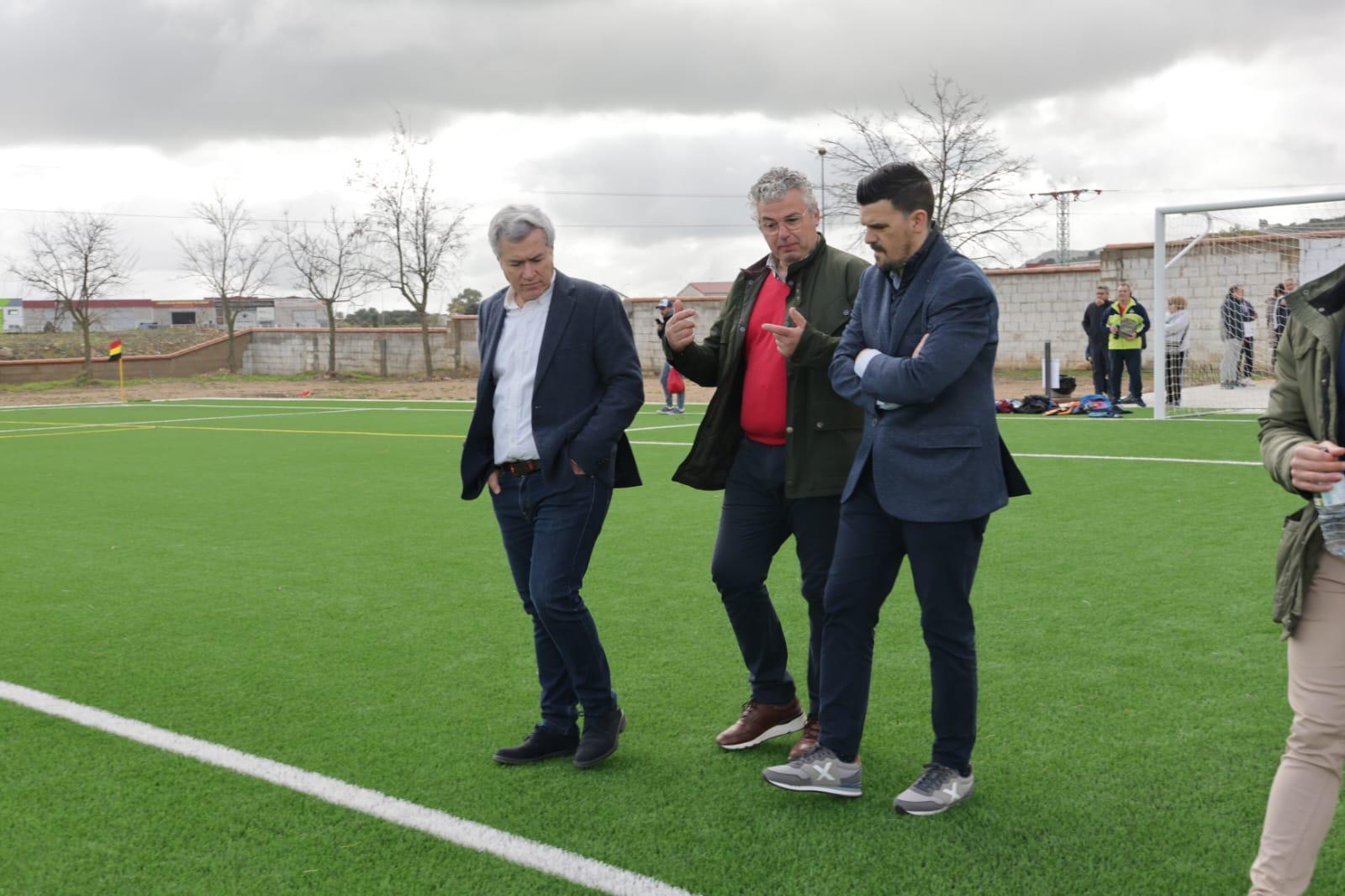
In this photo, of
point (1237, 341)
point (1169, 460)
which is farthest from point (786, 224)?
point (1237, 341)

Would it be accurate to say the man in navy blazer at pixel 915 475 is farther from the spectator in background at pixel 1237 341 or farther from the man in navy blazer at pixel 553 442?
the spectator in background at pixel 1237 341

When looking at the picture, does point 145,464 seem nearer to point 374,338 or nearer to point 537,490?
point 537,490

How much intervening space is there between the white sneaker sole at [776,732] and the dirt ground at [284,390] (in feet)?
74.0

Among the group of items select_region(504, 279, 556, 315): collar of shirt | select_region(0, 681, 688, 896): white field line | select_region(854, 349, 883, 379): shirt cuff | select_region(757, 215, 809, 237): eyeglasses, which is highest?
select_region(757, 215, 809, 237): eyeglasses

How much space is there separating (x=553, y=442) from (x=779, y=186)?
3.68ft

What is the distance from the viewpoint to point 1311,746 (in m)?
2.66

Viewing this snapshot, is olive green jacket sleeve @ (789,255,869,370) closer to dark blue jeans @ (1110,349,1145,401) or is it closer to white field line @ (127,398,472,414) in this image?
dark blue jeans @ (1110,349,1145,401)

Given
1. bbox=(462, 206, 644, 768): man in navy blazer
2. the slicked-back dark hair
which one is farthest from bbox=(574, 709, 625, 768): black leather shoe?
the slicked-back dark hair

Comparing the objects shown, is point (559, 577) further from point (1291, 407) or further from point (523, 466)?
point (1291, 407)

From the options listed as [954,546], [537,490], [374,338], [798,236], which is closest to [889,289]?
[798,236]

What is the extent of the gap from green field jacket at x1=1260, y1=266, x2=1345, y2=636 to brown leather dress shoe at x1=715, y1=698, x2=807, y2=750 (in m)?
2.00

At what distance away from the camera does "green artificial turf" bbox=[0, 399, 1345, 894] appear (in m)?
3.38

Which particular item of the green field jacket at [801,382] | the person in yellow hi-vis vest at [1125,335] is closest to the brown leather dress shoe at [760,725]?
the green field jacket at [801,382]

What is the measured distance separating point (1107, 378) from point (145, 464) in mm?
14895
